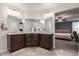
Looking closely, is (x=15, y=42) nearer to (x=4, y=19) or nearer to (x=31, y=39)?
(x=31, y=39)

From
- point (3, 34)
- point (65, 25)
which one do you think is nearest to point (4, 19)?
point (3, 34)

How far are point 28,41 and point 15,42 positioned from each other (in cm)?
42

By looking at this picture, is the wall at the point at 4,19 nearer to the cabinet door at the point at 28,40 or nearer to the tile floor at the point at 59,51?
the tile floor at the point at 59,51

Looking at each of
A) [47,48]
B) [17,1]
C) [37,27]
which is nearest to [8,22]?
[17,1]

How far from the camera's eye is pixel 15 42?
8.97ft

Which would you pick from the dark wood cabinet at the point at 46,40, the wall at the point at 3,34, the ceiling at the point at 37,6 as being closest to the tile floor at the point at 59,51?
the wall at the point at 3,34

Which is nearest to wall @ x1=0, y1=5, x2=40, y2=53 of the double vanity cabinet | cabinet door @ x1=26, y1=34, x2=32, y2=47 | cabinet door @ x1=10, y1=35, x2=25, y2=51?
the double vanity cabinet

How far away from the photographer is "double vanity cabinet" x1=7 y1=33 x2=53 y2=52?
8.52 feet

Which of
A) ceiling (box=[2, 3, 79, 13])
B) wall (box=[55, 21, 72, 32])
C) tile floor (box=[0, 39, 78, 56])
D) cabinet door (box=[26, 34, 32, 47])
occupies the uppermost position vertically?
ceiling (box=[2, 3, 79, 13])

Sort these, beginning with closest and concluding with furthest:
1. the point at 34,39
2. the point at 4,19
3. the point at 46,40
Result: the point at 4,19, the point at 34,39, the point at 46,40

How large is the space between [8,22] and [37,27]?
83 centimetres

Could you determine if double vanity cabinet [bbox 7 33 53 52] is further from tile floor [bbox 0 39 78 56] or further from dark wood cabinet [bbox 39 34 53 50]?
tile floor [bbox 0 39 78 56]

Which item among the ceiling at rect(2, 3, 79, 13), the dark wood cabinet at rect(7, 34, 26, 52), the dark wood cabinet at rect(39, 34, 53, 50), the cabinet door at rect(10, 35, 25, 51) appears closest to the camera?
the ceiling at rect(2, 3, 79, 13)

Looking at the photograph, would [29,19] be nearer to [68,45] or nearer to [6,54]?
[6,54]
